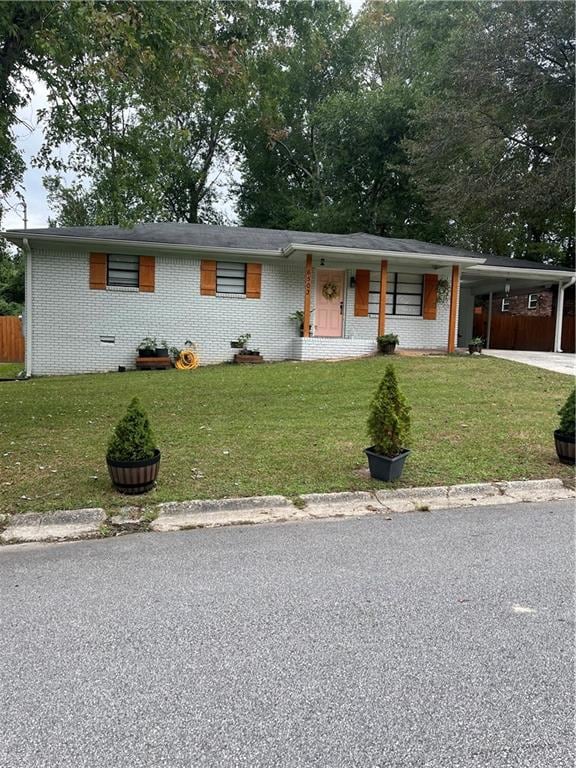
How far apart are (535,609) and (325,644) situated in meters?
1.16

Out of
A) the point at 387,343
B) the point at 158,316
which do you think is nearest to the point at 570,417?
the point at 387,343

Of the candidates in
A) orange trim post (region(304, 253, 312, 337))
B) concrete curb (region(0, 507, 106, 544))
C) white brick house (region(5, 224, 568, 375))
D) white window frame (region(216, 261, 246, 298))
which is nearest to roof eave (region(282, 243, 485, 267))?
Answer: white brick house (region(5, 224, 568, 375))

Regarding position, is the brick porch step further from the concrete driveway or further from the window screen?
the concrete driveway

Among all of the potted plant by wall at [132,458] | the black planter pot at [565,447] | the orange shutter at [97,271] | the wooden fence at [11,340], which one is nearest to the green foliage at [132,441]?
the potted plant by wall at [132,458]

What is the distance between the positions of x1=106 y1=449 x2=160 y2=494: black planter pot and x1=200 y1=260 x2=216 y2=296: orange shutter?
1017 centimetres

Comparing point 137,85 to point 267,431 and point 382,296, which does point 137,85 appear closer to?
point 267,431

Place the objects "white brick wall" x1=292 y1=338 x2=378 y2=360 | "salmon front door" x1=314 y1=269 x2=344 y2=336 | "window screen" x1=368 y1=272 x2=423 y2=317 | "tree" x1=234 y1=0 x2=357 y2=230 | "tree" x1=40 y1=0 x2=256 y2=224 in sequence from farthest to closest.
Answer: "tree" x1=234 y1=0 x2=357 y2=230 < "window screen" x1=368 y1=272 x2=423 y2=317 < "salmon front door" x1=314 y1=269 x2=344 y2=336 < "white brick wall" x1=292 y1=338 x2=378 y2=360 < "tree" x1=40 y1=0 x2=256 y2=224

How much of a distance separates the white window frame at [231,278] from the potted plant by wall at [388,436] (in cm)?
995

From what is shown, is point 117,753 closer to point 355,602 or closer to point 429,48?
point 355,602

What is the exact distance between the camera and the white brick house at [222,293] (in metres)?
13.1

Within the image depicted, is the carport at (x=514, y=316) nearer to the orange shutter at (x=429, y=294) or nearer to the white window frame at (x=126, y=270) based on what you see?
the orange shutter at (x=429, y=294)

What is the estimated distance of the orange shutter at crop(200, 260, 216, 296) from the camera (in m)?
14.0

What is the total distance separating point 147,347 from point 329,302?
17.3 feet

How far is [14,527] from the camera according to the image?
12.4 ft
